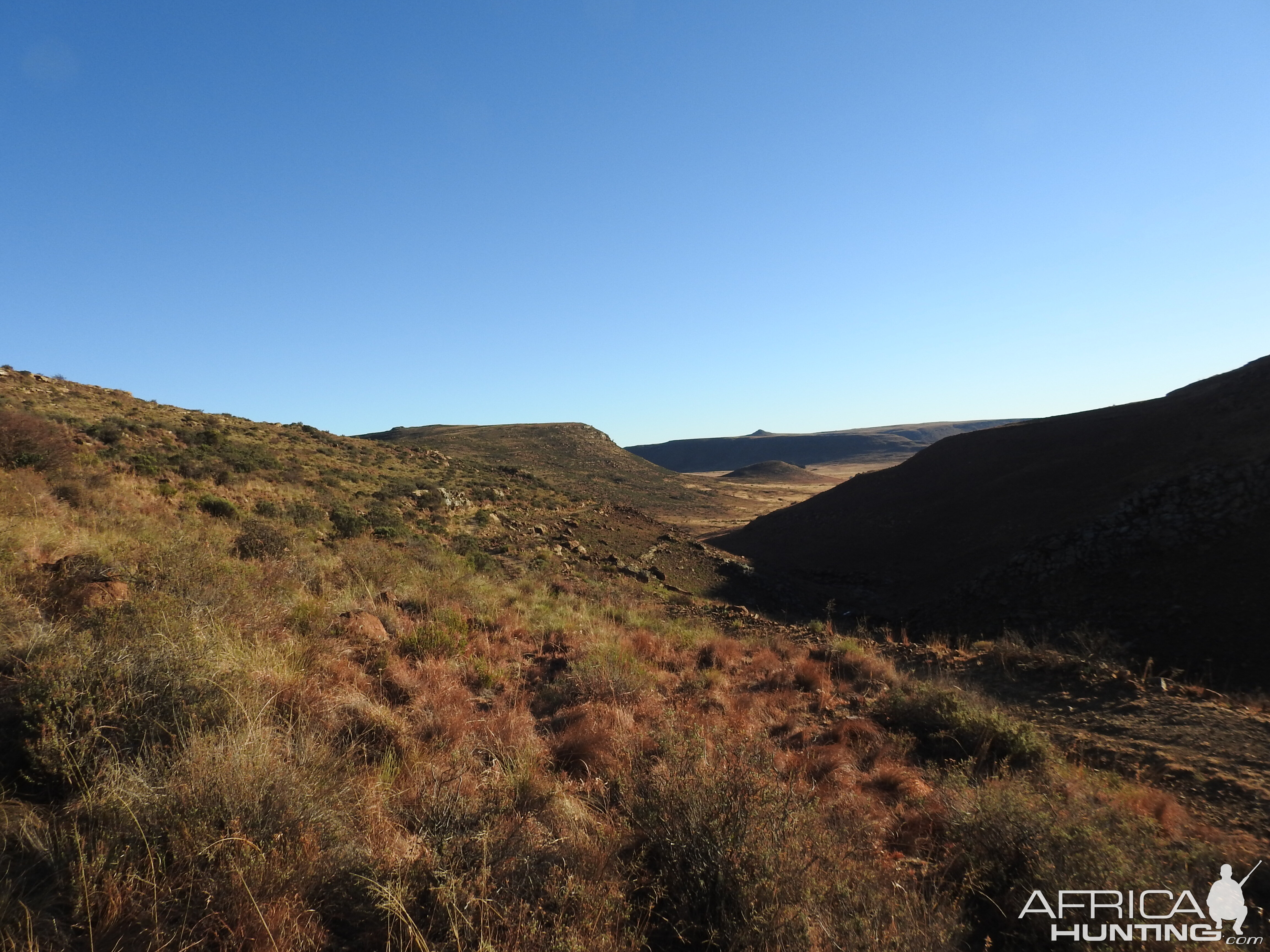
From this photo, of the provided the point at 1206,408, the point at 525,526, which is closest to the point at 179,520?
the point at 525,526

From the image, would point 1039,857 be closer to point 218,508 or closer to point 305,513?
point 218,508

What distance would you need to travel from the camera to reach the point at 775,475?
9300 centimetres

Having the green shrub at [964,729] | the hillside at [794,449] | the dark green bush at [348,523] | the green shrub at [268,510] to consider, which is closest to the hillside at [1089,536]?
the green shrub at [964,729]

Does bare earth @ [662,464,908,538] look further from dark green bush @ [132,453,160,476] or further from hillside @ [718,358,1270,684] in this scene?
dark green bush @ [132,453,160,476]

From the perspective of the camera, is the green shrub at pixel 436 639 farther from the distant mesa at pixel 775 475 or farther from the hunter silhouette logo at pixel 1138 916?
the distant mesa at pixel 775 475

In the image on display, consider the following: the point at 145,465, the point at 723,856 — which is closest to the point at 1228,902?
the point at 723,856

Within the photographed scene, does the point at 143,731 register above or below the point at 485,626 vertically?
above

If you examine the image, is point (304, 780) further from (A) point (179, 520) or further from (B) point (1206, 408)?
(B) point (1206, 408)

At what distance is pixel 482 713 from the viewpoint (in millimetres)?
5270

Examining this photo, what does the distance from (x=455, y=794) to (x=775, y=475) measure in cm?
9275

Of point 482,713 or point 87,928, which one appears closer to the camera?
point 87,928

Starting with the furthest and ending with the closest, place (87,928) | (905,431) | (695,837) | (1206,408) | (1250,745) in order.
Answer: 1. (905,431)
2. (1206,408)
3. (1250,745)
4. (695,837)
5. (87,928)

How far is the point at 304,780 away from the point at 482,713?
2315 mm

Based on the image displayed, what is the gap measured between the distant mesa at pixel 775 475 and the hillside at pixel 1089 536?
56.2m
